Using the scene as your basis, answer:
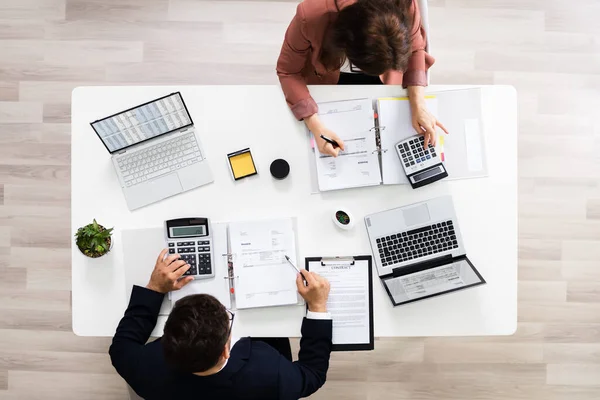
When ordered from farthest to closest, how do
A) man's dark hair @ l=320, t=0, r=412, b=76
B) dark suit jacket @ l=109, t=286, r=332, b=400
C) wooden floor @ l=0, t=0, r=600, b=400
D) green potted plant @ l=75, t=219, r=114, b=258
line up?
1. wooden floor @ l=0, t=0, r=600, b=400
2. green potted plant @ l=75, t=219, r=114, b=258
3. dark suit jacket @ l=109, t=286, r=332, b=400
4. man's dark hair @ l=320, t=0, r=412, b=76

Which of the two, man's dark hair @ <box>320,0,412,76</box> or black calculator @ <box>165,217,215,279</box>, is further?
black calculator @ <box>165,217,215,279</box>

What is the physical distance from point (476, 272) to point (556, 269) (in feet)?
3.16

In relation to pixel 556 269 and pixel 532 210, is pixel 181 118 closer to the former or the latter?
pixel 532 210

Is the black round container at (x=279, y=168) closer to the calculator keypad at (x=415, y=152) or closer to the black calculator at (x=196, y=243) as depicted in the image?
the black calculator at (x=196, y=243)

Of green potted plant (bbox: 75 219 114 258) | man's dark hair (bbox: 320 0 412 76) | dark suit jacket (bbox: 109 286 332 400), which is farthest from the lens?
green potted plant (bbox: 75 219 114 258)

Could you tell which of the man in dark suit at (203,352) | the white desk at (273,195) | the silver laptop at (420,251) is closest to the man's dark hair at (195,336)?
the man in dark suit at (203,352)

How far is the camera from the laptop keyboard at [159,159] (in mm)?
1597

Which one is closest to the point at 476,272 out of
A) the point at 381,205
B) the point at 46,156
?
the point at 381,205

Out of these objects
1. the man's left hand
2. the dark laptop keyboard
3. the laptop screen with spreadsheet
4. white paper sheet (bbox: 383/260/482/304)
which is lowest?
white paper sheet (bbox: 383/260/482/304)

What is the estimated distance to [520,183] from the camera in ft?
7.50

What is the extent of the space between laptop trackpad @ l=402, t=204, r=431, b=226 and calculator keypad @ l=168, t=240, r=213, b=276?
2.10ft

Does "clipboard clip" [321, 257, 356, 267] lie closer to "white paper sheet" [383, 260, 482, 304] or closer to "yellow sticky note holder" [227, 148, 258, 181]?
"white paper sheet" [383, 260, 482, 304]

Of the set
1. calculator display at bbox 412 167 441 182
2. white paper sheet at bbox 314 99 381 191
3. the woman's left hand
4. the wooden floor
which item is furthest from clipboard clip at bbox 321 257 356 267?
the wooden floor

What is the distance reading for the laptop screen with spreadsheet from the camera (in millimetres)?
1559
